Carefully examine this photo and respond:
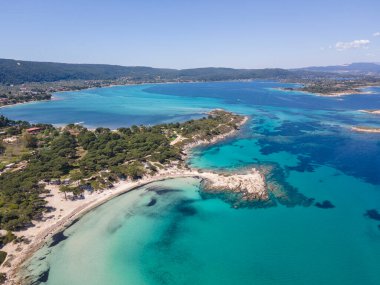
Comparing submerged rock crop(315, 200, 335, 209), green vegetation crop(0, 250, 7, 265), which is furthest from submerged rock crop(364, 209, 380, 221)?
green vegetation crop(0, 250, 7, 265)

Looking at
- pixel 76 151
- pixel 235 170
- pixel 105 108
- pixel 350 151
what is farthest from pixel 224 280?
pixel 105 108

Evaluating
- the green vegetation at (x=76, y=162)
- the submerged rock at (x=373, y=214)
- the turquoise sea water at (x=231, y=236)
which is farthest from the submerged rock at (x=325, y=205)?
the green vegetation at (x=76, y=162)

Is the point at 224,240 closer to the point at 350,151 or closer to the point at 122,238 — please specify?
the point at 122,238

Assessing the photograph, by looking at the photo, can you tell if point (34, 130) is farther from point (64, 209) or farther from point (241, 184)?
point (241, 184)

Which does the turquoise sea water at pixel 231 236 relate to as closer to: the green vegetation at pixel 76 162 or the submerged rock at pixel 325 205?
the submerged rock at pixel 325 205

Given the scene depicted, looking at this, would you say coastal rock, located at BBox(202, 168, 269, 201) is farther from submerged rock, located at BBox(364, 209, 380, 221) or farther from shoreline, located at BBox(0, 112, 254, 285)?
submerged rock, located at BBox(364, 209, 380, 221)

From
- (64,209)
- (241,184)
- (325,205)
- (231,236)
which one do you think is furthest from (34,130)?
(325,205)
